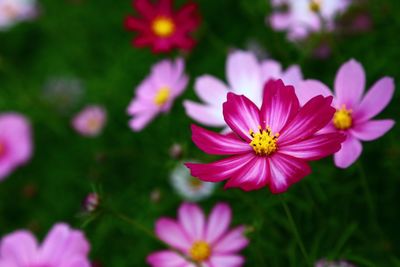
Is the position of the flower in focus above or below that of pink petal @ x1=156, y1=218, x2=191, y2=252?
above

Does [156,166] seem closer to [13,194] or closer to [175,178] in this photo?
[175,178]

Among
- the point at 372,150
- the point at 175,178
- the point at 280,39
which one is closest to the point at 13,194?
the point at 175,178

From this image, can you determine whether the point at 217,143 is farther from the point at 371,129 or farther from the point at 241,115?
the point at 371,129

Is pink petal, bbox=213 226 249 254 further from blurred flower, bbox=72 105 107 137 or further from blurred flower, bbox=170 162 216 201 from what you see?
blurred flower, bbox=72 105 107 137

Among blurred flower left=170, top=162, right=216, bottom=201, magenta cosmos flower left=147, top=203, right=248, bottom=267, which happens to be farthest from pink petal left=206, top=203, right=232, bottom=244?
blurred flower left=170, top=162, right=216, bottom=201

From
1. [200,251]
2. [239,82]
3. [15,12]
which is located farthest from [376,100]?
[15,12]
